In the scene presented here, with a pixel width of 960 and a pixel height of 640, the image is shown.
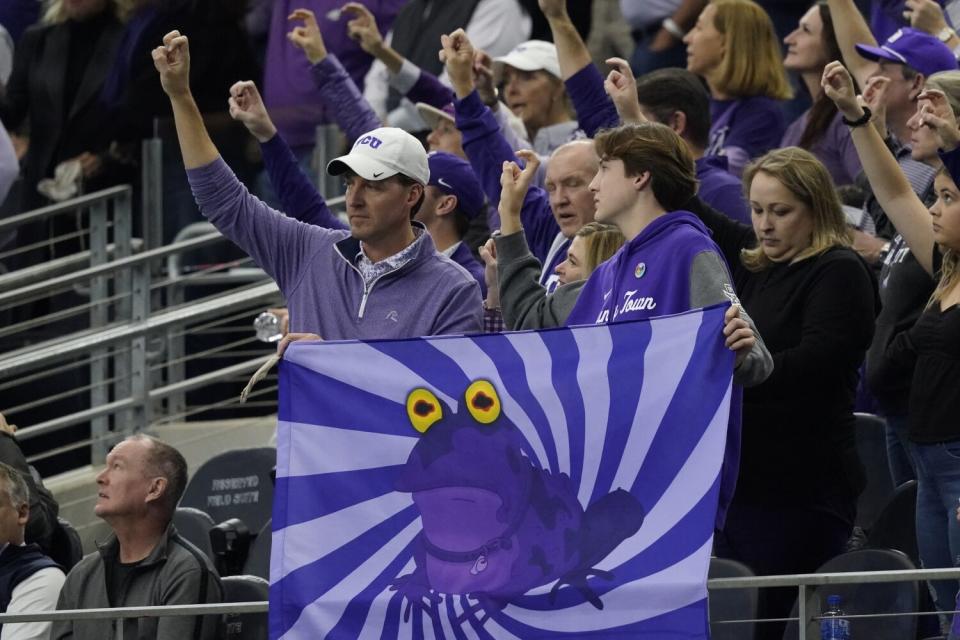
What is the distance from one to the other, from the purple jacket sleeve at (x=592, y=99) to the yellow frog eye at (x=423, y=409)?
2482 millimetres

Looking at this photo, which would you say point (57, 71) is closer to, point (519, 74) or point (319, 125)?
point (319, 125)

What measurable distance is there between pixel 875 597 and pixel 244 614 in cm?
189

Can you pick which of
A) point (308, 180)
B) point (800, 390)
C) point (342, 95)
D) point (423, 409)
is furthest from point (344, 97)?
point (423, 409)

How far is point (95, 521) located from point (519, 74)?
8.98 feet

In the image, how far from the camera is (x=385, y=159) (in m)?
5.98

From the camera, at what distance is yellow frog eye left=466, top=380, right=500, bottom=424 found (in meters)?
5.05

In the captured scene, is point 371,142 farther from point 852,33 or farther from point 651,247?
point 852,33

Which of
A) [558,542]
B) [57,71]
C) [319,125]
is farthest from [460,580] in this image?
[57,71]

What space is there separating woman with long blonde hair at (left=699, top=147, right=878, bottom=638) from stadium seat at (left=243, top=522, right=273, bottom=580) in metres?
1.87

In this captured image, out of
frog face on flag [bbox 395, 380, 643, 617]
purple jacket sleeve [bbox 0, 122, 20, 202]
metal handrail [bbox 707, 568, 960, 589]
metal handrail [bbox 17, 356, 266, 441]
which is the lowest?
metal handrail [bbox 707, 568, 960, 589]

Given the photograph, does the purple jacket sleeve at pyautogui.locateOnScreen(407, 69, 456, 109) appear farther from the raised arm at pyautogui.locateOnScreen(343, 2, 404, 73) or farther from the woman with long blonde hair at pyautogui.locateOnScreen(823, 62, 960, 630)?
the woman with long blonde hair at pyautogui.locateOnScreen(823, 62, 960, 630)

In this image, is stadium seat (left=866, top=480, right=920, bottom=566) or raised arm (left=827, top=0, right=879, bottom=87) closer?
stadium seat (left=866, top=480, right=920, bottom=566)

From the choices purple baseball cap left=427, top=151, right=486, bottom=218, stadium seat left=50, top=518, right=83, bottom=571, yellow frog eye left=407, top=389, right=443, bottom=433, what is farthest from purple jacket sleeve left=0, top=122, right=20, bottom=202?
yellow frog eye left=407, top=389, right=443, bottom=433

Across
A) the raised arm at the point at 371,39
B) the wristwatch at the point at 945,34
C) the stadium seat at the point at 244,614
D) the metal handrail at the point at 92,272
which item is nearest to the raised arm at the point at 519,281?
the stadium seat at the point at 244,614
